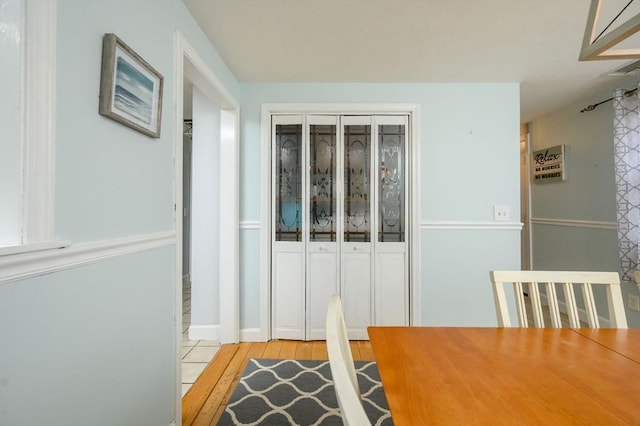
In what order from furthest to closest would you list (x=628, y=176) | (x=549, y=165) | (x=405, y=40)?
(x=549, y=165) < (x=628, y=176) < (x=405, y=40)

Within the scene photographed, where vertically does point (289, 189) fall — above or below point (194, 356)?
above

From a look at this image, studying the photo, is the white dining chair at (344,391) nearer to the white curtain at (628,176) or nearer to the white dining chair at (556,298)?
the white dining chair at (556,298)

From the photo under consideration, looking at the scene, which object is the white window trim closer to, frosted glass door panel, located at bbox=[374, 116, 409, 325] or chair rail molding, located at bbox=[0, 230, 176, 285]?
chair rail molding, located at bbox=[0, 230, 176, 285]

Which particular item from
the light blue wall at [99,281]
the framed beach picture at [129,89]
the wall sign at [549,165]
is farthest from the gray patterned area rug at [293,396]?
the wall sign at [549,165]

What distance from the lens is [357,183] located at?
2781 mm

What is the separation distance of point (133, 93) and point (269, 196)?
5.35 feet

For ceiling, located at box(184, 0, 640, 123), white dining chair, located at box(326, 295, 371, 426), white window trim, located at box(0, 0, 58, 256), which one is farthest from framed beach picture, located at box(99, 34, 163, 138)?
white dining chair, located at box(326, 295, 371, 426)

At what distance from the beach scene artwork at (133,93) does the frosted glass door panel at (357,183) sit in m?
1.81

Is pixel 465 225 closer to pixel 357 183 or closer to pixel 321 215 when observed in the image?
pixel 357 183

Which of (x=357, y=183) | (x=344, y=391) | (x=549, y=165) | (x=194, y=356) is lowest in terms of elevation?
(x=194, y=356)

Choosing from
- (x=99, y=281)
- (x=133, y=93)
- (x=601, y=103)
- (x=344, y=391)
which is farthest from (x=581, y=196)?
(x=99, y=281)

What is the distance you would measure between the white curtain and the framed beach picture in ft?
11.9

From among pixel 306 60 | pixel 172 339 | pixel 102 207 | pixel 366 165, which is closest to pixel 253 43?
pixel 306 60

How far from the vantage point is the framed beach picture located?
3.37 feet
